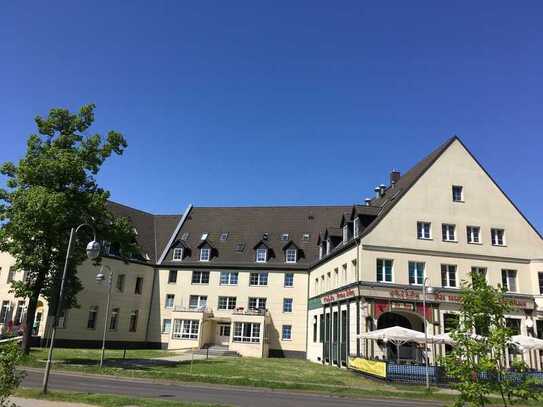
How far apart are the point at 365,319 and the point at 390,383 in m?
5.92

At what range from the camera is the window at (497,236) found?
3462 centimetres

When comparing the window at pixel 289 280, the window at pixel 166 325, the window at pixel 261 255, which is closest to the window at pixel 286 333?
the window at pixel 289 280

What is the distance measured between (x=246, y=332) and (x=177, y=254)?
12.5 m

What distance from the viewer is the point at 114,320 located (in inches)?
1853

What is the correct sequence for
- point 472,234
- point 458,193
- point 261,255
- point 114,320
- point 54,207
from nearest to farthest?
point 54,207 < point 472,234 < point 458,193 < point 114,320 < point 261,255

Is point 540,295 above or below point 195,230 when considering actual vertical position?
below

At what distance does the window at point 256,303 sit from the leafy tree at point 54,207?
20.9 metres

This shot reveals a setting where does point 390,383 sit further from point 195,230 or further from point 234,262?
point 195,230

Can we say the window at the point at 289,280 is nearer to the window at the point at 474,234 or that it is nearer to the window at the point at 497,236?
the window at the point at 474,234

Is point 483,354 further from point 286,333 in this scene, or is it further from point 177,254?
point 177,254

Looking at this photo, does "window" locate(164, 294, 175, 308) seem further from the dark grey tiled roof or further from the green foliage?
the green foliage

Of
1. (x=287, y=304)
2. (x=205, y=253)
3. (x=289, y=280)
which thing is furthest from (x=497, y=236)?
(x=205, y=253)

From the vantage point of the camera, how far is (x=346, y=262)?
3584cm

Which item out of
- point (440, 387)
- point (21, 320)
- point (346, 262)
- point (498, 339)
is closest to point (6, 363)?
point (498, 339)
